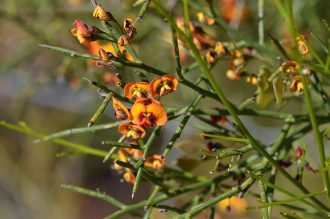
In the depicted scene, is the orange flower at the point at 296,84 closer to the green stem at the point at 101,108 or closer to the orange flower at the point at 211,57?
the orange flower at the point at 211,57

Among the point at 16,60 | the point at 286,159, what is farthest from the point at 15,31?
the point at 286,159

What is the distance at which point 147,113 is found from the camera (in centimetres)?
73

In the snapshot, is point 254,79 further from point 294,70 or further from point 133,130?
point 133,130

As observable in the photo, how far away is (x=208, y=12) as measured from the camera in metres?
1.04

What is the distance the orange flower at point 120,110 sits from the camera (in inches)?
29.3

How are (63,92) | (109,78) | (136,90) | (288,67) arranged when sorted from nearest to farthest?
(136,90)
(288,67)
(109,78)
(63,92)

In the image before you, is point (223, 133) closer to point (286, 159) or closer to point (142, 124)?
point (286, 159)

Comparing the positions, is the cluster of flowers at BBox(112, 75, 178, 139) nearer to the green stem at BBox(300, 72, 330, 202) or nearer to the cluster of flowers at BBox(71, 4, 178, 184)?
the cluster of flowers at BBox(71, 4, 178, 184)

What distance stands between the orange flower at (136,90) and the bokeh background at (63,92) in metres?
0.23

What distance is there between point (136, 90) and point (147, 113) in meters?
0.04

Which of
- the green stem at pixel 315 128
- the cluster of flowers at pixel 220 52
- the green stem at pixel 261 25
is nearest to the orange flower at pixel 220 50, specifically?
the cluster of flowers at pixel 220 52

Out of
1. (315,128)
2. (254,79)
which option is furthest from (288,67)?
(315,128)

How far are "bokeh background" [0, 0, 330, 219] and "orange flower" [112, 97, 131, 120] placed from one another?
8.9 inches

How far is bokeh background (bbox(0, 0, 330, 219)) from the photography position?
5.36ft
